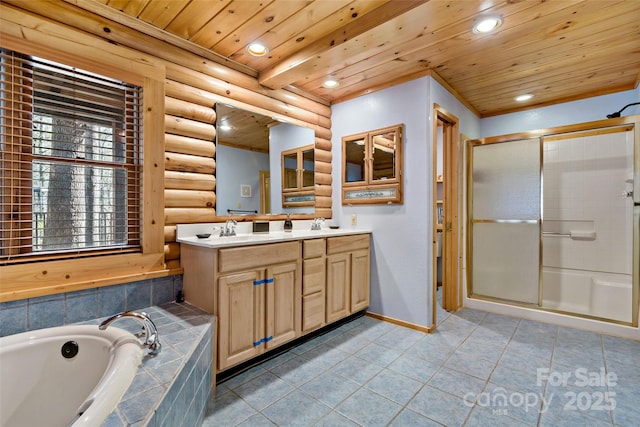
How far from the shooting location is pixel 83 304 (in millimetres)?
1742

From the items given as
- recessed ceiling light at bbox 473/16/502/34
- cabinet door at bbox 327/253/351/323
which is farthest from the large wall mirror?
recessed ceiling light at bbox 473/16/502/34

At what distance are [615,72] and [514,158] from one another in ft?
3.53

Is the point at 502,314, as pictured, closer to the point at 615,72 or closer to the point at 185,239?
the point at 615,72

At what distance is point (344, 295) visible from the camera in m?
2.68

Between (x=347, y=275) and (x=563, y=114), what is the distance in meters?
3.26

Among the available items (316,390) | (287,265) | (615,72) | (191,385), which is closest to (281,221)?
(287,265)

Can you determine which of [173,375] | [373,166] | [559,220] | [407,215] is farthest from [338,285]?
[559,220]

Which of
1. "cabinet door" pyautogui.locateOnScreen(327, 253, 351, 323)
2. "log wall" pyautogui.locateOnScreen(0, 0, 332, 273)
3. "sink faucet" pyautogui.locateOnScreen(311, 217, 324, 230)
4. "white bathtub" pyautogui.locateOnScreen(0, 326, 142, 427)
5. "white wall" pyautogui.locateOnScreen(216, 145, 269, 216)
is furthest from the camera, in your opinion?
"sink faucet" pyautogui.locateOnScreen(311, 217, 324, 230)

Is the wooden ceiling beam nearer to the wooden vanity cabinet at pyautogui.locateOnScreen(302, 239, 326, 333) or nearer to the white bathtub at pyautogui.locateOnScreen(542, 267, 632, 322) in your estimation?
the wooden vanity cabinet at pyautogui.locateOnScreen(302, 239, 326, 333)

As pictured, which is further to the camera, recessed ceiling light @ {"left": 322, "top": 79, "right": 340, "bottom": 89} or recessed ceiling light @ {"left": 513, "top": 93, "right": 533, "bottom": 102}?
recessed ceiling light @ {"left": 513, "top": 93, "right": 533, "bottom": 102}

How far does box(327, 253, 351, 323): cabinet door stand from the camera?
253 centimetres

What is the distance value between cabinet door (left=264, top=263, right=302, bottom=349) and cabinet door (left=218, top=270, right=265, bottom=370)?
65mm

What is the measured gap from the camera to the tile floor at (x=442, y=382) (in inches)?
61.4

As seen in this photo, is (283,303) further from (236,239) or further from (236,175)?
(236,175)
